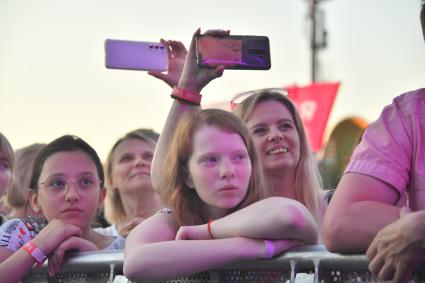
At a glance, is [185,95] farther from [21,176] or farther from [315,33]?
[315,33]

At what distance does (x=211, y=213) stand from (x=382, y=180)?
2.80 ft

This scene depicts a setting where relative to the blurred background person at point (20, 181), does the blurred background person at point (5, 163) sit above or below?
above

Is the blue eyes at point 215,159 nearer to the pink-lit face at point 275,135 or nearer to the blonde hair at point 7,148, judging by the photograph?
the pink-lit face at point 275,135

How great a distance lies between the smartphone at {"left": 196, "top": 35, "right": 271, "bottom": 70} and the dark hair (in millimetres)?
1129

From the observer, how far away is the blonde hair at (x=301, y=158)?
4305 millimetres

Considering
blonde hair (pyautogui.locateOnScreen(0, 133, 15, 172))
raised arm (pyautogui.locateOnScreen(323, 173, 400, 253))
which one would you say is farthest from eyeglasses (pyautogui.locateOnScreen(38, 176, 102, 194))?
raised arm (pyautogui.locateOnScreen(323, 173, 400, 253))

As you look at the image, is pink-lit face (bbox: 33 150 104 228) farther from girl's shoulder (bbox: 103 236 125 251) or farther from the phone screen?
the phone screen

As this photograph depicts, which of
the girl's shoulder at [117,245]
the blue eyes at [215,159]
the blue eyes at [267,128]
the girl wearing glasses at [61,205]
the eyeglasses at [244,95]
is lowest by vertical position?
the girl's shoulder at [117,245]

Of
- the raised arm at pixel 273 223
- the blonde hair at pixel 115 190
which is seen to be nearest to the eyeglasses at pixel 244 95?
the blonde hair at pixel 115 190

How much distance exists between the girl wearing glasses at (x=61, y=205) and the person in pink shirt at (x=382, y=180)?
151 centimetres

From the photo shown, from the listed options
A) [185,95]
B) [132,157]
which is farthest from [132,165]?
[185,95]

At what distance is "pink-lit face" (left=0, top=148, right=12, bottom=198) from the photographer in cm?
496

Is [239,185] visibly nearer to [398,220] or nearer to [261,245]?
[261,245]

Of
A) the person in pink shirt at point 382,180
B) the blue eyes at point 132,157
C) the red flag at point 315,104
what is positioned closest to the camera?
the person in pink shirt at point 382,180
